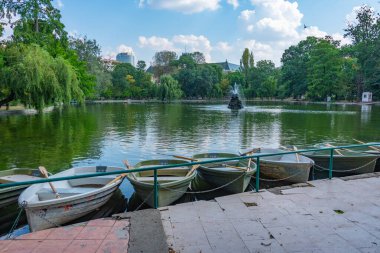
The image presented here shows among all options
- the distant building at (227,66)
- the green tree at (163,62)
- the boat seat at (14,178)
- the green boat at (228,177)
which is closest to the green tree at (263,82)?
the green tree at (163,62)

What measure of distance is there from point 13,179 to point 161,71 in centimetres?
9150

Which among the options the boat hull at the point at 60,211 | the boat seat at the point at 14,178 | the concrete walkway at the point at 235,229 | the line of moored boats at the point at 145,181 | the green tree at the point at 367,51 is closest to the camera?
the concrete walkway at the point at 235,229

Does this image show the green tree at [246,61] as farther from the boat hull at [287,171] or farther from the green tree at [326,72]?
the boat hull at [287,171]

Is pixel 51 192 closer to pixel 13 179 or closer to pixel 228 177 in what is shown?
pixel 13 179

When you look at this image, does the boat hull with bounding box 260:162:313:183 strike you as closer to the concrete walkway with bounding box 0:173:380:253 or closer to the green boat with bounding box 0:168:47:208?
the concrete walkway with bounding box 0:173:380:253

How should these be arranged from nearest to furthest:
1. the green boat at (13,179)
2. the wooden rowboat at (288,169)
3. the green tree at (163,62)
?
the green boat at (13,179) → the wooden rowboat at (288,169) → the green tree at (163,62)

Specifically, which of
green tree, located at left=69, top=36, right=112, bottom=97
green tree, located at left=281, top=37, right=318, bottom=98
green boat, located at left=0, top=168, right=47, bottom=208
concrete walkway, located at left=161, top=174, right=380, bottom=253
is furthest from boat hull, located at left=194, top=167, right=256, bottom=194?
green tree, located at left=281, top=37, right=318, bottom=98

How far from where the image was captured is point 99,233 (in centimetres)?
461

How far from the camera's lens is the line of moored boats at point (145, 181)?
18.8 feet

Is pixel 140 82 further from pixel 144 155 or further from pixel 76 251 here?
pixel 76 251

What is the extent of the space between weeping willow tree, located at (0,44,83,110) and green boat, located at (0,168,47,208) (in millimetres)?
16347

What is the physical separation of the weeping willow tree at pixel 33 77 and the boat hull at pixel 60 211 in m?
19.0

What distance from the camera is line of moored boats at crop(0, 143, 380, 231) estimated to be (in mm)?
5734

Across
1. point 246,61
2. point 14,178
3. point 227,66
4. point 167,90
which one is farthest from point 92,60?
point 227,66
